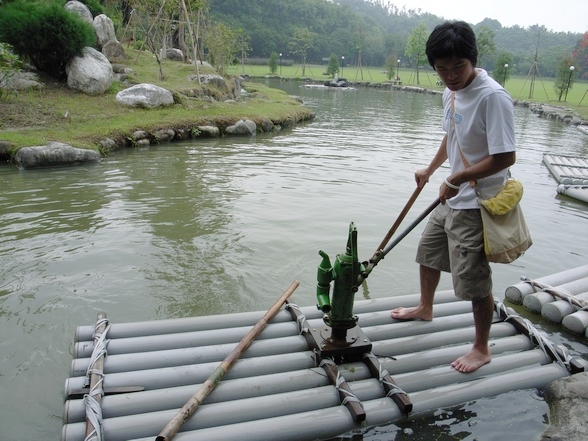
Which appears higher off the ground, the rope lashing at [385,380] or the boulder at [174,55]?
the boulder at [174,55]

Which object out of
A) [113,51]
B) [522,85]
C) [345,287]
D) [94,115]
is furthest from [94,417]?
[522,85]

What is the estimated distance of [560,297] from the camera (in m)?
4.45

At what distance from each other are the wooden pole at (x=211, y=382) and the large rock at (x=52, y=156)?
7470mm

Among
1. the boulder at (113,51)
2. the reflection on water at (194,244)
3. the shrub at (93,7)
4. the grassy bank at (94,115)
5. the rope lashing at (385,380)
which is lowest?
the reflection on water at (194,244)

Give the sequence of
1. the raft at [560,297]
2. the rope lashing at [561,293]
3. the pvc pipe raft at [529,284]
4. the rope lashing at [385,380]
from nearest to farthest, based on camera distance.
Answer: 1. the rope lashing at [385,380]
2. the raft at [560,297]
3. the rope lashing at [561,293]
4. the pvc pipe raft at [529,284]

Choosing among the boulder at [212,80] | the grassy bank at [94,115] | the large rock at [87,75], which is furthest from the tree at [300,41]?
the large rock at [87,75]

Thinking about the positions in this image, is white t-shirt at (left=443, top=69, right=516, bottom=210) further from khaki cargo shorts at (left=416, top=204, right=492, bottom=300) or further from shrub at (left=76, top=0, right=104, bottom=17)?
shrub at (left=76, top=0, right=104, bottom=17)

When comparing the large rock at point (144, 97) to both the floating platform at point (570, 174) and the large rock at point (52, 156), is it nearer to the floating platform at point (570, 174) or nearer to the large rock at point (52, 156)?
the large rock at point (52, 156)

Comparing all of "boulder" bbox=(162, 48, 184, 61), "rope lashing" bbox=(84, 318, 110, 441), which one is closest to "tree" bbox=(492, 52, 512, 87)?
"boulder" bbox=(162, 48, 184, 61)

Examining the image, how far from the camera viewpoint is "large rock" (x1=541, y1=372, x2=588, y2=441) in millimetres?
2824

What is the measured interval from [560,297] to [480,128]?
248cm

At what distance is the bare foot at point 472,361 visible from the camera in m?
3.26

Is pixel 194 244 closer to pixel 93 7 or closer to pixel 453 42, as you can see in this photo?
pixel 453 42

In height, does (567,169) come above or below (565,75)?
below
